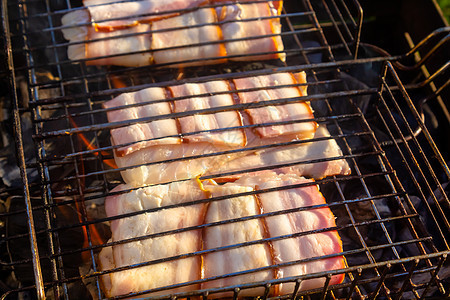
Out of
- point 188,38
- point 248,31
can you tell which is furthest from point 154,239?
point 248,31

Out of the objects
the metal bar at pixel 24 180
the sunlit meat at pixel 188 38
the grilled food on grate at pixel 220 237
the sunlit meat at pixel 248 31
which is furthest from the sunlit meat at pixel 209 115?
the metal bar at pixel 24 180

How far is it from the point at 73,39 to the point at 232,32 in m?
1.45

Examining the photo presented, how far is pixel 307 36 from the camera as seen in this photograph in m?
4.78

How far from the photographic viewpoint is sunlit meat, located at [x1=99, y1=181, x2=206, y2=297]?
2.71 meters

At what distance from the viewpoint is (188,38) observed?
3.93 metres

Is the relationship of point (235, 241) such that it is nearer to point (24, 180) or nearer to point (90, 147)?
point (24, 180)

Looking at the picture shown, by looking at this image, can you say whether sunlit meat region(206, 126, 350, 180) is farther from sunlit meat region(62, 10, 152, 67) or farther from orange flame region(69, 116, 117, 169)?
sunlit meat region(62, 10, 152, 67)

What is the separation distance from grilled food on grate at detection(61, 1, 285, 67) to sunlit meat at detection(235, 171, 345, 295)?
141cm

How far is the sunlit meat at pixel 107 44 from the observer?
3.81 metres

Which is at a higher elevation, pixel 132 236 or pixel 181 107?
pixel 181 107

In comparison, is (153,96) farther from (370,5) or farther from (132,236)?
(370,5)

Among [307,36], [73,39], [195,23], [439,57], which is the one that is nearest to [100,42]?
[73,39]

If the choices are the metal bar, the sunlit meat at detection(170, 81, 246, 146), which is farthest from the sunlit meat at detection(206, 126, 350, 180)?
the metal bar

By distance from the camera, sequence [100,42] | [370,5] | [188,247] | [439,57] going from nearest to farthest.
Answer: [188,247], [100,42], [439,57], [370,5]
